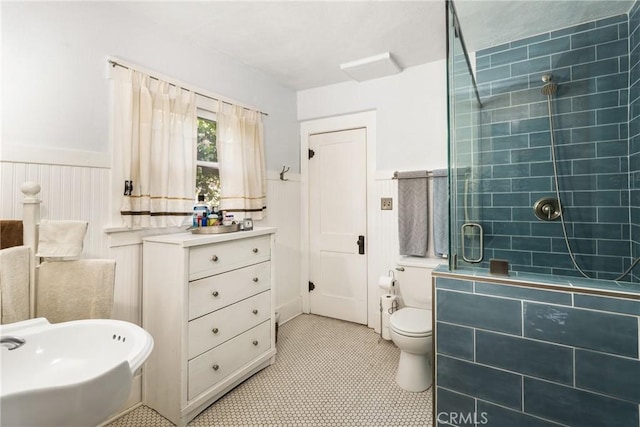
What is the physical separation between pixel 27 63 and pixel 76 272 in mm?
1071

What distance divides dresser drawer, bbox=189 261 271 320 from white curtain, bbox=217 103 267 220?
0.61 metres

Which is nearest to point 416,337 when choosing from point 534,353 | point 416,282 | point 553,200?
point 416,282

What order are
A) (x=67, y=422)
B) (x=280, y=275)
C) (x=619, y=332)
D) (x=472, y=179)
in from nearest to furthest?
(x=67, y=422) < (x=619, y=332) < (x=472, y=179) < (x=280, y=275)

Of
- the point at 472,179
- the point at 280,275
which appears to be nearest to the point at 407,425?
the point at 472,179

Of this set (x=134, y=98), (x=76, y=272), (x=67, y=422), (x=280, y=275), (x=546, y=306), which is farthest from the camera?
(x=280, y=275)

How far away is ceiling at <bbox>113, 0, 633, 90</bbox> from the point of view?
5.96 ft

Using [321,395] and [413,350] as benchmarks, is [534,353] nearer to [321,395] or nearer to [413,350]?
[413,350]

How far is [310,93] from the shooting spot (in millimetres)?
3223

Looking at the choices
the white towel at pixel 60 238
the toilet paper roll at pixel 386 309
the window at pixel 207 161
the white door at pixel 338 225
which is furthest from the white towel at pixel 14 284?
the white door at pixel 338 225

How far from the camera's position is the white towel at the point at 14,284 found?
119cm

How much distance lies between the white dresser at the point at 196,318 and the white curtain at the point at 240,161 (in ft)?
1.77

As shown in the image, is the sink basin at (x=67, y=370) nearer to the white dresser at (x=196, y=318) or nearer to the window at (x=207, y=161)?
the white dresser at (x=196, y=318)

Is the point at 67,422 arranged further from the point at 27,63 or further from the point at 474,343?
the point at 27,63

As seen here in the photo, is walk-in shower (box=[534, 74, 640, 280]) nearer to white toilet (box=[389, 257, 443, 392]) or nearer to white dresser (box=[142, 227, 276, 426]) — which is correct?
white toilet (box=[389, 257, 443, 392])
